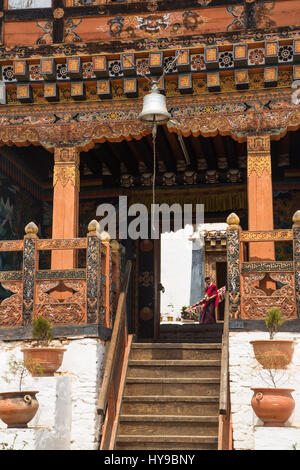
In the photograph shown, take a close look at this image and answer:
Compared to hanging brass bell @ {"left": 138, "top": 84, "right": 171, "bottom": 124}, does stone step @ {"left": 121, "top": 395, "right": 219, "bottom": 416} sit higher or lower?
lower

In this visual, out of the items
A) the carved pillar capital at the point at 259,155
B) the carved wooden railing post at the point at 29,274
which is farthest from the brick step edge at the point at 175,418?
the carved pillar capital at the point at 259,155

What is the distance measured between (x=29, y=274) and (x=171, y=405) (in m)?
2.08

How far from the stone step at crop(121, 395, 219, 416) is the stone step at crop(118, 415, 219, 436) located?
0.58 feet

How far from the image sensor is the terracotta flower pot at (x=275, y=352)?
7.05 metres

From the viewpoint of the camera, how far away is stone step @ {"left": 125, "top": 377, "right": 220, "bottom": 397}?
806 centimetres

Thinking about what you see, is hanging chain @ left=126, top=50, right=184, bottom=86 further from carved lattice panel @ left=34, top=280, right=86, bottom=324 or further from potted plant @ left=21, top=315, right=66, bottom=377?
potted plant @ left=21, top=315, right=66, bottom=377

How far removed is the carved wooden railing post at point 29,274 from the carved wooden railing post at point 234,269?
6.96 feet

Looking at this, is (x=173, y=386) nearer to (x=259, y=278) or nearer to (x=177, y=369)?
(x=177, y=369)

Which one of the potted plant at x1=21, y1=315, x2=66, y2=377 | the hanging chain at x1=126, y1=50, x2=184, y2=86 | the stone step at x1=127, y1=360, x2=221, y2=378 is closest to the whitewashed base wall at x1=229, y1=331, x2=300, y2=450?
the stone step at x1=127, y1=360, x2=221, y2=378

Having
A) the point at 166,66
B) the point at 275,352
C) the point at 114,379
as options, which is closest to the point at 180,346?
the point at 114,379

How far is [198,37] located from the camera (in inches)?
348

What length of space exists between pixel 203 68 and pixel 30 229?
111 inches

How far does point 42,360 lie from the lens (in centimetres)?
738
